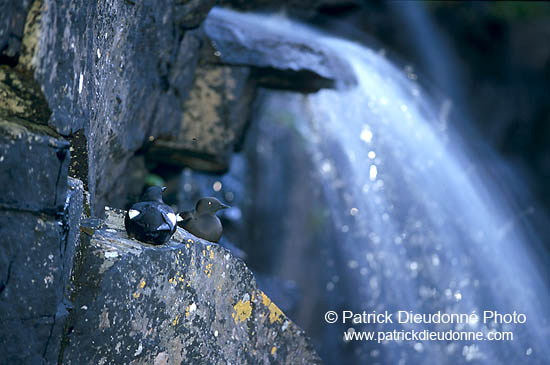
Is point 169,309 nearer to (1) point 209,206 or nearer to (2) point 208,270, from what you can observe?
(2) point 208,270

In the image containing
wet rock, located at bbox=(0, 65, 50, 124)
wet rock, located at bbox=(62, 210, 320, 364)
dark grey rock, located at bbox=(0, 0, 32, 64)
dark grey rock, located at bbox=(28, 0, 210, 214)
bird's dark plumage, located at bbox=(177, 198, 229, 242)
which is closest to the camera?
dark grey rock, located at bbox=(0, 0, 32, 64)

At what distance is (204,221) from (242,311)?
0.72m

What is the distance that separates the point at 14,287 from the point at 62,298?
209 millimetres

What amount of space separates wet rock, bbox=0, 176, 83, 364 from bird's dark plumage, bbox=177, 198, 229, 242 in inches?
47.1

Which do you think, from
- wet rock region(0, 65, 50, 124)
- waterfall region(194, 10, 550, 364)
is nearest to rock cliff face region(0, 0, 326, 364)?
wet rock region(0, 65, 50, 124)

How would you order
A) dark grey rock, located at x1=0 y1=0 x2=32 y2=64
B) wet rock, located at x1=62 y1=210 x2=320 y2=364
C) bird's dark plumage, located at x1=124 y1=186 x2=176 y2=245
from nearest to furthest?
dark grey rock, located at x1=0 y1=0 x2=32 y2=64
wet rock, located at x1=62 y1=210 x2=320 y2=364
bird's dark plumage, located at x1=124 y1=186 x2=176 y2=245

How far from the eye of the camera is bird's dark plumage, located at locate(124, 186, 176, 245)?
179 cm

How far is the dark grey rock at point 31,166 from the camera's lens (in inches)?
49.1

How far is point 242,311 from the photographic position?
2143mm

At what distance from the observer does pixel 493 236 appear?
7055 mm

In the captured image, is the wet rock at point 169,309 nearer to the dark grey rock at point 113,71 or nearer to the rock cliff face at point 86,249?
the rock cliff face at point 86,249

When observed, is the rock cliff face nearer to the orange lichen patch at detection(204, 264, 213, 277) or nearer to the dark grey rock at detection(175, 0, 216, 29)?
the orange lichen patch at detection(204, 264, 213, 277)

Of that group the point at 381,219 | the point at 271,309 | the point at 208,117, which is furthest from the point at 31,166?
the point at 381,219

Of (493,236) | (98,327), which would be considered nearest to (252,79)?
(98,327)
